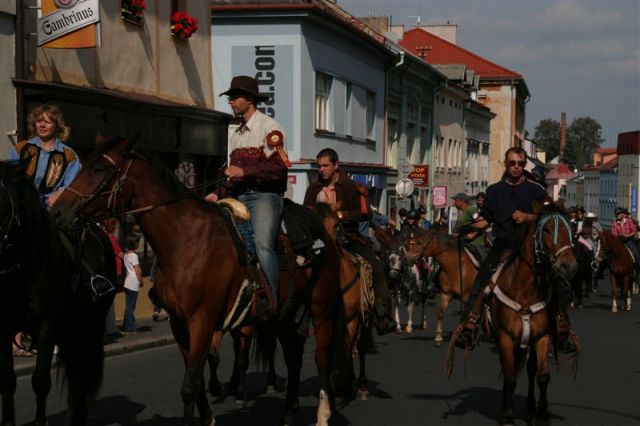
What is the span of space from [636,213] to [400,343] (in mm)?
84253

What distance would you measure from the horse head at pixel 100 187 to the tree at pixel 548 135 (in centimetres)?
16477

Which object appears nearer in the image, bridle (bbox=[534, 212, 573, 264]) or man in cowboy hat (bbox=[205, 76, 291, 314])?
man in cowboy hat (bbox=[205, 76, 291, 314])

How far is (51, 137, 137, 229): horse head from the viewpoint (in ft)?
23.1

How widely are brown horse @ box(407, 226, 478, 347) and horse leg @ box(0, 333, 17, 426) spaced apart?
30.6 feet

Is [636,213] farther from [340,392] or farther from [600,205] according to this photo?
[340,392]

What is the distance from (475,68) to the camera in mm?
89250

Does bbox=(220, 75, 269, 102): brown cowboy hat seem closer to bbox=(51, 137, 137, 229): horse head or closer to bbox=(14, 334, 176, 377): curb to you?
bbox=(51, 137, 137, 229): horse head

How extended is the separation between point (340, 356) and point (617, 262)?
1697 cm

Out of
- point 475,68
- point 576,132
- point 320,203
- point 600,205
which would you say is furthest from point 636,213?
point 320,203

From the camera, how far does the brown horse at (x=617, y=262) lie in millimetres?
24562

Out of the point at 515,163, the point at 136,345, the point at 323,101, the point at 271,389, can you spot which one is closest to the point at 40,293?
the point at 271,389

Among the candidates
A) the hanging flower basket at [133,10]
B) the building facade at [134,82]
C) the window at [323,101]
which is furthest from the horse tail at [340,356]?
the window at [323,101]

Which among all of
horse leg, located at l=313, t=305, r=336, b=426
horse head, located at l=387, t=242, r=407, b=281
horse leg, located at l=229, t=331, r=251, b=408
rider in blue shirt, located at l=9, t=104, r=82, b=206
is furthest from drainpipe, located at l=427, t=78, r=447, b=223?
rider in blue shirt, located at l=9, t=104, r=82, b=206

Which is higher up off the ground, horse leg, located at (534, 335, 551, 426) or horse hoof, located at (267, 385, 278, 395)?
horse leg, located at (534, 335, 551, 426)
